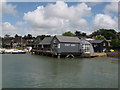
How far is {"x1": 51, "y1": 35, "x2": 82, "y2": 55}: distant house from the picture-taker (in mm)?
36719

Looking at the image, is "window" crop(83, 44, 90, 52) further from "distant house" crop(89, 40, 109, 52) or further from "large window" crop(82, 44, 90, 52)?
"distant house" crop(89, 40, 109, 52)

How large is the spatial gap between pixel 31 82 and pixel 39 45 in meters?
35.7

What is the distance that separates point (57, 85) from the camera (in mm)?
13078

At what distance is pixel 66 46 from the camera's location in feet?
122

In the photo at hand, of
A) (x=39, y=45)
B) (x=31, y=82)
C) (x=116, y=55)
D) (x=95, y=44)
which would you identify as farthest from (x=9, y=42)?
(x=31, y=82)

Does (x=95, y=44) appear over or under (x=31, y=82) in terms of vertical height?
over

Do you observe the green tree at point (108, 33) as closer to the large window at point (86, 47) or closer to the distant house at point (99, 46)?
the distant house at point (99, 46)

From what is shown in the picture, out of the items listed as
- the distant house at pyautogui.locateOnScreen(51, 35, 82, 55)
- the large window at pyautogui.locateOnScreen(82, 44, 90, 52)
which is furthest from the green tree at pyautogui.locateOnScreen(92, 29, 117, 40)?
the distant house at pyautogui.locateOnScreen(51, 35, 82, 55)

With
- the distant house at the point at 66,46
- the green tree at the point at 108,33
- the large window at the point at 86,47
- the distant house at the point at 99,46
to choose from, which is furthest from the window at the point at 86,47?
the green tree at the point at 108,33

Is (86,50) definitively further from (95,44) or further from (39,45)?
(39,45)

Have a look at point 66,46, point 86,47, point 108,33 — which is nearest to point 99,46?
point 86,47

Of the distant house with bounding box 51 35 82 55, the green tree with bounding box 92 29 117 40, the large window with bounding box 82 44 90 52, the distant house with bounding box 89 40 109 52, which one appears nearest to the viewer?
the distant house with bounding box 51 35 82 55

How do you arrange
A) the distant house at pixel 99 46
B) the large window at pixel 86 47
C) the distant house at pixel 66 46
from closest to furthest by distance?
1. the distant house at pixel 66 46
2. the large window at pixel 86 47
3. the distant house at pixel 99 46

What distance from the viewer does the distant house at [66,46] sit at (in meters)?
36.7
